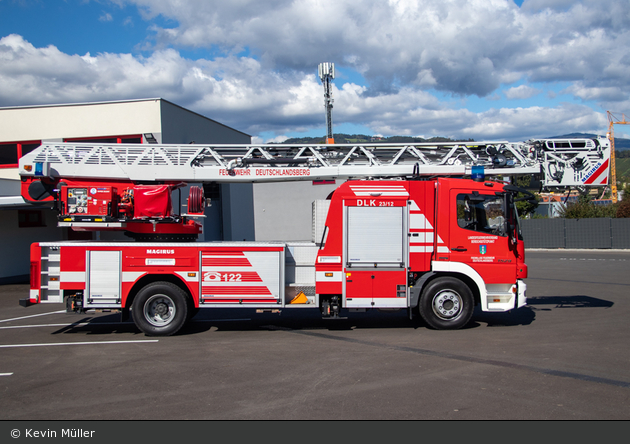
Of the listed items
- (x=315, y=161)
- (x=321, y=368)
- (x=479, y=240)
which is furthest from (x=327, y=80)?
(x=321, y=368)

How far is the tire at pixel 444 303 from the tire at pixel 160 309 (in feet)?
14.6

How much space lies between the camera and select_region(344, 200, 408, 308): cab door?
27.2 ft

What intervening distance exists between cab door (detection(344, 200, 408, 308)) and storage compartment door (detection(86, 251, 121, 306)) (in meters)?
4.23

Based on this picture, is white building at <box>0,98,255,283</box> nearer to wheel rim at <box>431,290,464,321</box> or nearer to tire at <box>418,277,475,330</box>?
tire at <box>418,277,475,330</box>

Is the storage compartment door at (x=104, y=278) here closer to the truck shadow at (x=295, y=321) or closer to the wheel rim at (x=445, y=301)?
the truck shadow at (x=295, y=321)

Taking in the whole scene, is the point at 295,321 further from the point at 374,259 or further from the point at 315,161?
the point at 315,161

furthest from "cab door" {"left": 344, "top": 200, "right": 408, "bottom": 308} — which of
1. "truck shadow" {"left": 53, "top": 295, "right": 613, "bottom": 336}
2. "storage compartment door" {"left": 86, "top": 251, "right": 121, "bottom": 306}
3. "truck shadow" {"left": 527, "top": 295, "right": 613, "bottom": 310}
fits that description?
"truck shadow" {"left": 527, "top": 295, "right": 613, "bottom": 310}

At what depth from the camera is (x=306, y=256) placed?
844 cm

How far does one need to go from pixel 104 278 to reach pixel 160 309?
1165 millimetres

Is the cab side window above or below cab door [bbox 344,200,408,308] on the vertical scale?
above

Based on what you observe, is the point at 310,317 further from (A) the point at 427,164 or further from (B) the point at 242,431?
(B) the point at 242,431

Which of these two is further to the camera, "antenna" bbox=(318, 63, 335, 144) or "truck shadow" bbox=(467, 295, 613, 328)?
"antenna" bbox=(318, 63, 335, 144)

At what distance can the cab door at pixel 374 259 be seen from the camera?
27.2 feet

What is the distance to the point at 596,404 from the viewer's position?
16.1 feet
